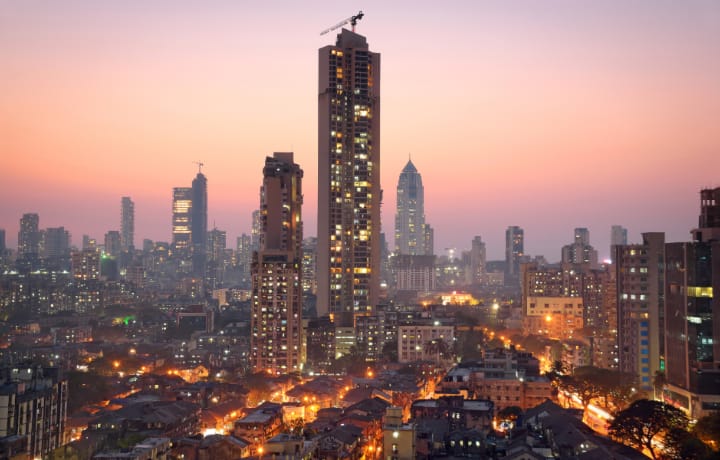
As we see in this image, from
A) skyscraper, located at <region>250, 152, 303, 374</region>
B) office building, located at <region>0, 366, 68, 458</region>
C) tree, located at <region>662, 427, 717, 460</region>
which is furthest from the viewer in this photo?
skyscraper, located at <region>250, 152, 303, 374</region>

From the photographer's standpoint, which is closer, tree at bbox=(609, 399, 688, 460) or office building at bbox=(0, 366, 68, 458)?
tree at bbox=(609, 399, 688, 460)

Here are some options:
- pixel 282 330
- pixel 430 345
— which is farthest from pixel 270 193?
pixel 430 345

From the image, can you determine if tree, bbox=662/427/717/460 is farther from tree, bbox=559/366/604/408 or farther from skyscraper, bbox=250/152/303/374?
skyscraper, bbox=250/152/303/374

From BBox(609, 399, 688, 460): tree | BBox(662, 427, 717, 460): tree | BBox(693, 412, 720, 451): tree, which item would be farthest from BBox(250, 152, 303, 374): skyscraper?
BBox(693, 412, 720, 451): tree

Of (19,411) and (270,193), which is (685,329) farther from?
(270,193)

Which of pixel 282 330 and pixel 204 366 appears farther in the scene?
pixel 204 366

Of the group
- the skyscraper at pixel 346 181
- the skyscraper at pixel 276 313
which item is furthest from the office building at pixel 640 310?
the skyscraper at pixel 346 181
